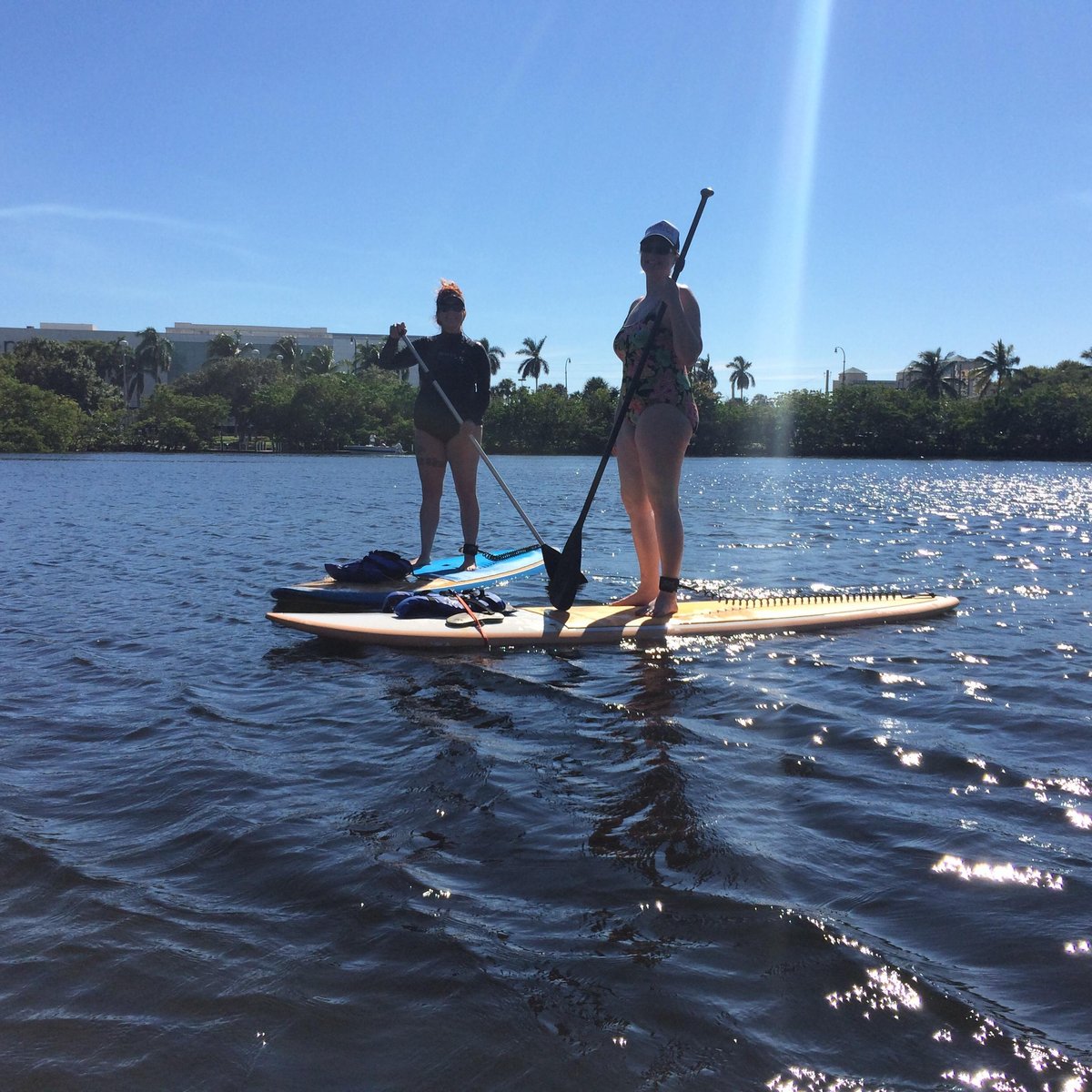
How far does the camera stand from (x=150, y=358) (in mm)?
109812

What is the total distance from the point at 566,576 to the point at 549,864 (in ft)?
12.3

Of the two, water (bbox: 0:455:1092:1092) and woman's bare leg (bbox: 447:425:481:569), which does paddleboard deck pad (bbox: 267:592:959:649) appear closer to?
water (bbox: 0:455:1092:1092)

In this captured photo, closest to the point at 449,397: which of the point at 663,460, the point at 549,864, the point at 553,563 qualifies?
the point at 553,563

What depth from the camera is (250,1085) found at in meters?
1.99

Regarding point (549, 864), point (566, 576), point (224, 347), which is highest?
point (224, 347)

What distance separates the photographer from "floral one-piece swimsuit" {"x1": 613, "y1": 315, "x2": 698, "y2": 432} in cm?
627

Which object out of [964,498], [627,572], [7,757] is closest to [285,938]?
[7,757]

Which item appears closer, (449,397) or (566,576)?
(566,576)

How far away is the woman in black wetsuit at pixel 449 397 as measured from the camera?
299 inches

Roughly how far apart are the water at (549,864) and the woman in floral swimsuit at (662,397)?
918 mm

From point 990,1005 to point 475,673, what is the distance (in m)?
3.60

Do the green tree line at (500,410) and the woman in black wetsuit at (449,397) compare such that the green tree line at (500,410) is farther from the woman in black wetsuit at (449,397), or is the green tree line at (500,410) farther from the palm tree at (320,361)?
the woman in black wetsuit at (449,397)

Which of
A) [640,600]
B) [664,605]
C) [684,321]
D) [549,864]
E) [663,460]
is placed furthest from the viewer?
[640,600]

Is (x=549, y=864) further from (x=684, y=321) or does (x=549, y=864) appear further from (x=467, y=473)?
(x=467, y=473)
